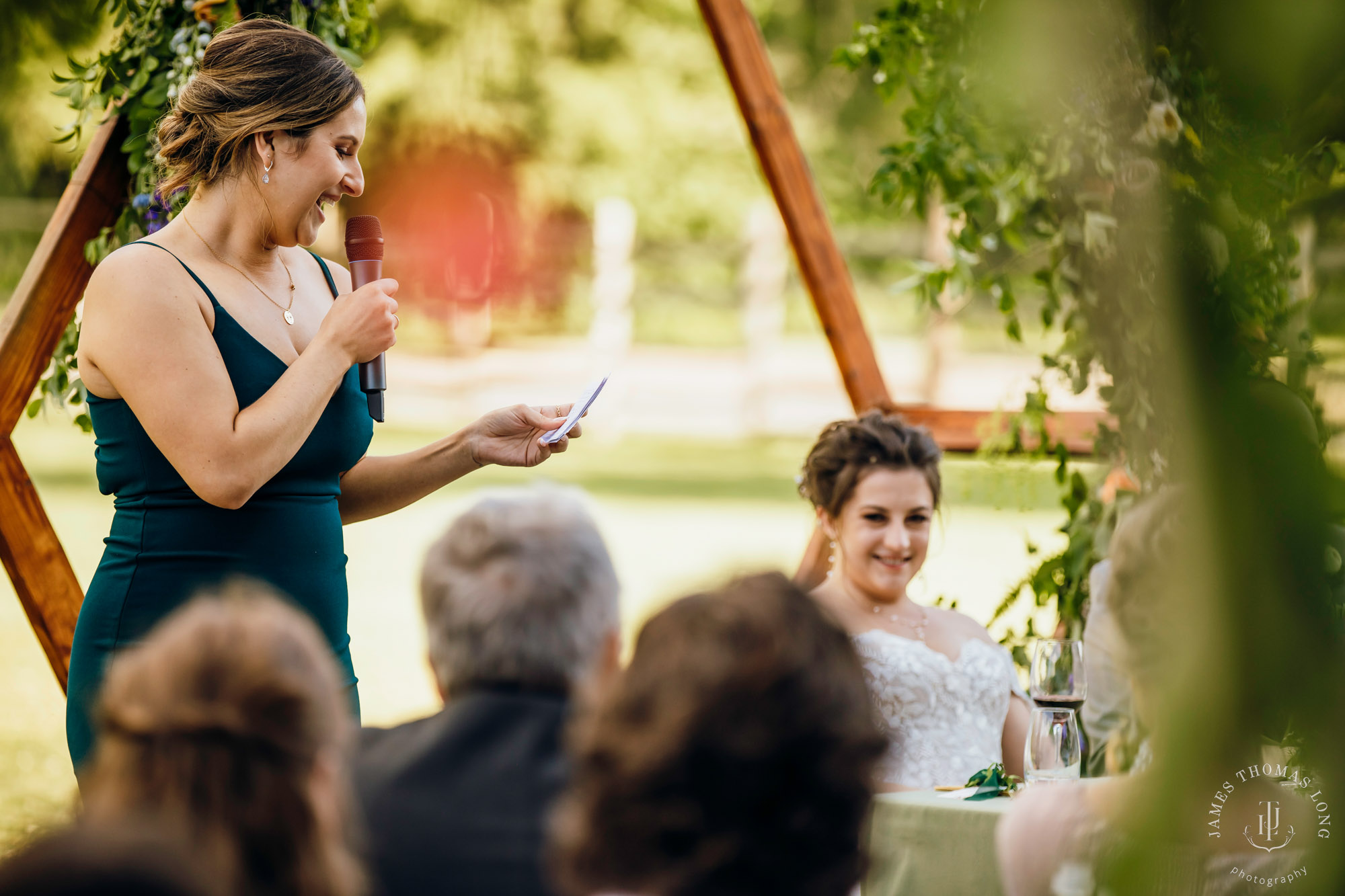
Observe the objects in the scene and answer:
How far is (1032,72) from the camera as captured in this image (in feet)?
0.88

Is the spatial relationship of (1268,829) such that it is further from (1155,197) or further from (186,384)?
(186,384)

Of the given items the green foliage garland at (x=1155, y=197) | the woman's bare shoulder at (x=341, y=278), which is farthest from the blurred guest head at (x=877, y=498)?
the green foliage garland at (x=1155, y=197)

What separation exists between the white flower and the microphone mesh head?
1.90 m

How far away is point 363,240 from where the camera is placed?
2.10 metres

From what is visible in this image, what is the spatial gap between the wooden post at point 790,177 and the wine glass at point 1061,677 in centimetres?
89

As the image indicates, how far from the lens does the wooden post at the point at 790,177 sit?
116 inches

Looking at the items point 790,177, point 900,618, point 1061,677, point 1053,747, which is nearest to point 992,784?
point 1053,747

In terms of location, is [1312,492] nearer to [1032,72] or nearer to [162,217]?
[1032,72]

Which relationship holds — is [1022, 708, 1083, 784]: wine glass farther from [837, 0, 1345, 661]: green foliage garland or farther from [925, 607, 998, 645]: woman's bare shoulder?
[837, 0, 1345, 661]: green foliage garland

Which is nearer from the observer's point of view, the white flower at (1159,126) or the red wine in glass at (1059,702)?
the white flower at (1159,126)

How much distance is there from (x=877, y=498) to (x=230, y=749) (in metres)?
2.43

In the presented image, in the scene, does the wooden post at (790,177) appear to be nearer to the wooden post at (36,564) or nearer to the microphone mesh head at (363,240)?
the microphone mesh head at (363,240)

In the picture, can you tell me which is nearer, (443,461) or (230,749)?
(230,749)

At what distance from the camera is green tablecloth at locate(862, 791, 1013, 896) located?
2178 mm
